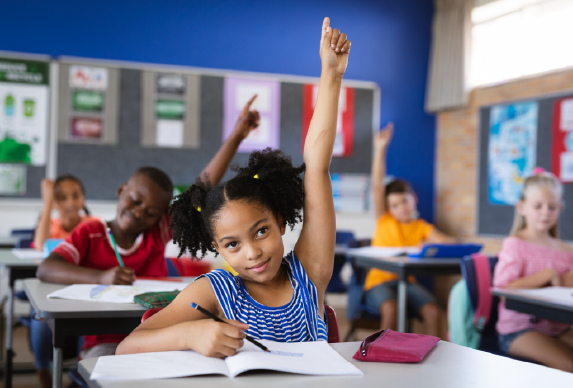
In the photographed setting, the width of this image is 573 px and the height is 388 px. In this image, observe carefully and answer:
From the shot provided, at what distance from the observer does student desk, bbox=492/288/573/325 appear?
1693 mm

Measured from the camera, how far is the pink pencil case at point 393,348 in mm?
→ 943

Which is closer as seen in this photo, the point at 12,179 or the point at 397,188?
the point at 397,188

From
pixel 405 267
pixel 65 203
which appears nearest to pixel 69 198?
pixel 65 203

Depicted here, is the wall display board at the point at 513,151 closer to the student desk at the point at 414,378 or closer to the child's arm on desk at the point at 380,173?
the child's arm on desk at the point at 380,173

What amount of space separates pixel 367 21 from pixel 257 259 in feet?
15.8

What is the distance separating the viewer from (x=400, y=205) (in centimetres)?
371

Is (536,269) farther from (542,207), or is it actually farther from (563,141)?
Answer: (563,141)

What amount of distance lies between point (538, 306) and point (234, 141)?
1.17 m

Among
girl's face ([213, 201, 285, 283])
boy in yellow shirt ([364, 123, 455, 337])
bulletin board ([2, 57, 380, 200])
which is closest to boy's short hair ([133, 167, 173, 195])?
girl's face ([213, 201, 285, 283])

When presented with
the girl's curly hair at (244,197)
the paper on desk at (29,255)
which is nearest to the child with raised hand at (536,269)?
the girl's curly hair at (244,197)

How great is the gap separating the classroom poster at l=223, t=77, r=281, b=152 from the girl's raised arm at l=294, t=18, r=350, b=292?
3.75m

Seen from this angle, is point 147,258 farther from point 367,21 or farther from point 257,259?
point 367,21

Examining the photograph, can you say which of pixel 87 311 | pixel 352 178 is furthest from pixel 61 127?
pixel 87 311

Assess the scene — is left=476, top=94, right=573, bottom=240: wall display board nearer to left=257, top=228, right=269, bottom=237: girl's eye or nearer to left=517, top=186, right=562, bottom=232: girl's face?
left=517, top=186, right=562, bottom=232: girl's face
